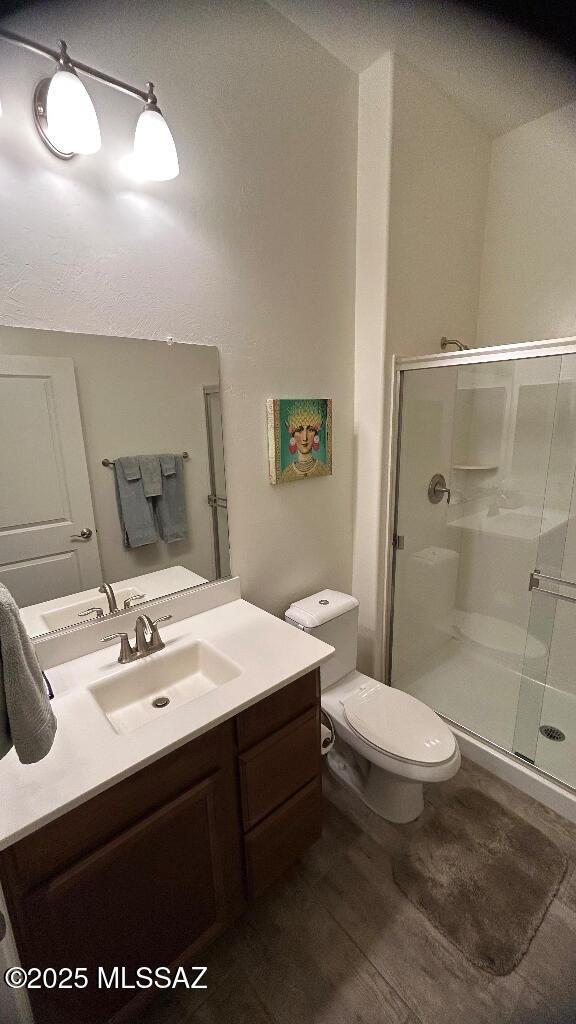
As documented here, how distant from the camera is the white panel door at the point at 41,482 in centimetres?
108

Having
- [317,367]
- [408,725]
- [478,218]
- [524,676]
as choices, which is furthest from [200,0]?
[524,676]

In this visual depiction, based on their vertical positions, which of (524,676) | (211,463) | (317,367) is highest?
(317,367)

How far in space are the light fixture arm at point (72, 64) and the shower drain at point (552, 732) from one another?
2.58 metres

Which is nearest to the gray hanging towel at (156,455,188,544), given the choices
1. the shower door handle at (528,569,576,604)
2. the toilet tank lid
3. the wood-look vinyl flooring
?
the toilet tank lid

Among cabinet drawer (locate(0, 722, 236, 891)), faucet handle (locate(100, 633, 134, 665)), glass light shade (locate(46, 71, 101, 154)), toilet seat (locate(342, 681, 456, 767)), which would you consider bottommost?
toilet seat (locate(342, 681, 456, 767))

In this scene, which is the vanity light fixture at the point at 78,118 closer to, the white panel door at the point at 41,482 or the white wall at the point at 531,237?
the white panel door at the point at 41,482

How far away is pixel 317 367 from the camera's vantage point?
1.72 meters

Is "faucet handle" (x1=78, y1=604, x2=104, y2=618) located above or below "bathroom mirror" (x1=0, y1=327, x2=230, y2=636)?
below

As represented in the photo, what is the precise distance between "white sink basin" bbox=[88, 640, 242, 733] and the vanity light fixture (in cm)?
132

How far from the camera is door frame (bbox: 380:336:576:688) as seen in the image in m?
1.47

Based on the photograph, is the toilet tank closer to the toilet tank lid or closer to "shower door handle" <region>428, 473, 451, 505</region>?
the toilet tank lid

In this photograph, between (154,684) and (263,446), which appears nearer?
(154,684)

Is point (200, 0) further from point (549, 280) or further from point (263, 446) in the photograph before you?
point (549, 280)

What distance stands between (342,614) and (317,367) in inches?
39.9
